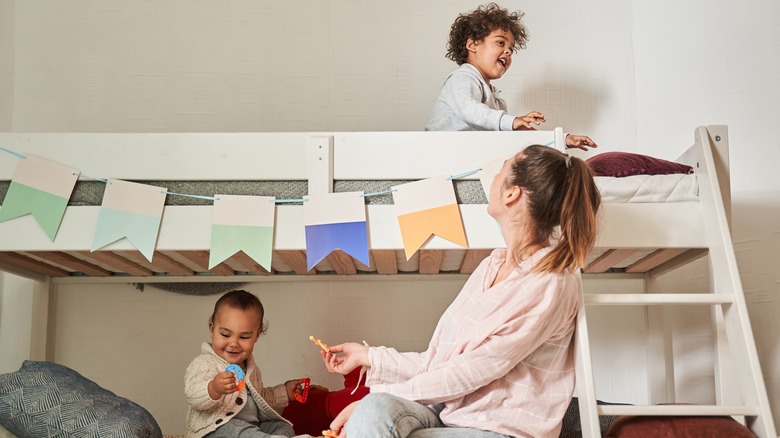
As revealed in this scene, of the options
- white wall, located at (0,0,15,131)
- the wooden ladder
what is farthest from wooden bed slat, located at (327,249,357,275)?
white wall, located at (0,0,15,131)

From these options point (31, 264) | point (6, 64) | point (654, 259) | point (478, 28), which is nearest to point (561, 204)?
point (654, 259)

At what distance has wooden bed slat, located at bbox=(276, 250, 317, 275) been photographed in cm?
191

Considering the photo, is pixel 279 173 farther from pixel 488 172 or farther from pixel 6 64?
pixel 6 64

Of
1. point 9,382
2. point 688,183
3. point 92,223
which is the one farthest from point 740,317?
point 9,382

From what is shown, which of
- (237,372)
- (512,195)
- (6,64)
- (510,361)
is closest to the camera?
(510,361)

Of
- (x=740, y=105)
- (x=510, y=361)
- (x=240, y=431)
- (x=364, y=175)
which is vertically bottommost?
(x=240, y=431)

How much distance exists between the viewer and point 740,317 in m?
1.65

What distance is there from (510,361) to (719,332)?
1.95 ft

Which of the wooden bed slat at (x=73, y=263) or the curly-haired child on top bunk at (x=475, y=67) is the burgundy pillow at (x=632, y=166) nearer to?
the curly-haired child on top bunk at (x=475, y=67)

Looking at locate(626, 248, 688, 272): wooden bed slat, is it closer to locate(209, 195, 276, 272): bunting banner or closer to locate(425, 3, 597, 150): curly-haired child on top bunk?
locate(425, 3, 597, 150): curly-haired child on top bunk

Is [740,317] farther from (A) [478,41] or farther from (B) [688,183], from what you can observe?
(A) [478,41]

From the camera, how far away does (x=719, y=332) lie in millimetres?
1781

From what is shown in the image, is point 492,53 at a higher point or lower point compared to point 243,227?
higher

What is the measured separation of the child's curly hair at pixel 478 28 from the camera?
228cm
